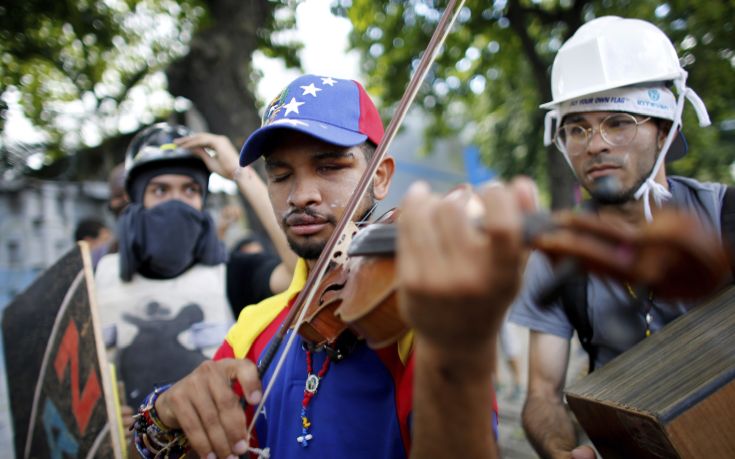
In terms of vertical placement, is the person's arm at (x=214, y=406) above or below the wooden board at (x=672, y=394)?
above

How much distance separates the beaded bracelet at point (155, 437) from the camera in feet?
4.20

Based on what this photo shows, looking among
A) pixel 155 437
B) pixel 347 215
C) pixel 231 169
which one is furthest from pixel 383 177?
pixel 231 169

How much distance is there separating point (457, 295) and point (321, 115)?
98cm

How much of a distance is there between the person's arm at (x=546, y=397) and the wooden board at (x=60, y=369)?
1.49 m

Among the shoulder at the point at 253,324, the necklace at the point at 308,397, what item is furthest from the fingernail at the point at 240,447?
the shoulder at the point at 253,324

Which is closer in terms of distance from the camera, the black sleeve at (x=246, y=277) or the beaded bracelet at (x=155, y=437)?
the beaded bracelet at (x=155, y=437)

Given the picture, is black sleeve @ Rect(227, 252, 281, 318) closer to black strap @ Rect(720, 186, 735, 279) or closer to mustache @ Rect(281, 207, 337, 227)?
mustache @ Rect(281, 207, 337, 227)

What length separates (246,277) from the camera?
2756mm

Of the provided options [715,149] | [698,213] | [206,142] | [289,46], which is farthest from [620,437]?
[715,149]

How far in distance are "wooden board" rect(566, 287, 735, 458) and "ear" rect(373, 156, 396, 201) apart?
891mm

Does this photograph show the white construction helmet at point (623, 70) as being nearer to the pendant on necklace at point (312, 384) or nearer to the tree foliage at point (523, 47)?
the pendant on necklace at point (312, 384)

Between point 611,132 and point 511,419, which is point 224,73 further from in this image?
point 511,419

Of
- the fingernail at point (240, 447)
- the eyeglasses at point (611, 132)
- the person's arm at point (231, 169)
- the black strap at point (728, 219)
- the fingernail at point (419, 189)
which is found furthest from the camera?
the person's arm at point (231, 169)

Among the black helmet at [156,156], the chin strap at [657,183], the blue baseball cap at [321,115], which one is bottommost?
the chin strap at [657,183]
